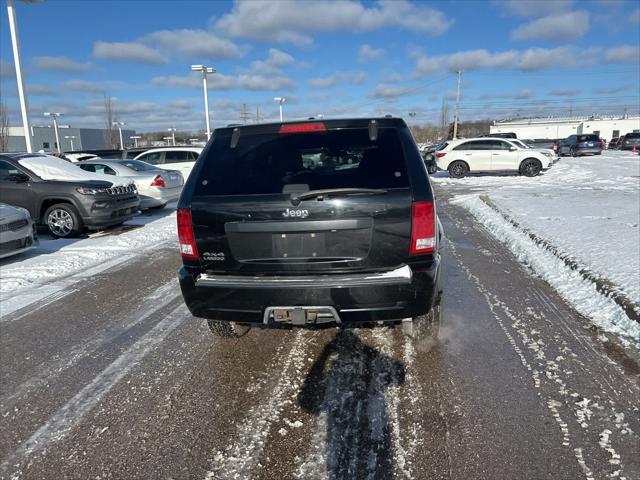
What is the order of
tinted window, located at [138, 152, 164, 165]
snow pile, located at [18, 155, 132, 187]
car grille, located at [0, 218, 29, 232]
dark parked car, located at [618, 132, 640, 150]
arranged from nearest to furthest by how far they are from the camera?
car grille, located at [0, 218, 29, 232], snow pile, located at [18, 155, 132, 187], tinted window, located at [138, 152, 164, 165], dark parked car, located at [618, 132, 640, 150]

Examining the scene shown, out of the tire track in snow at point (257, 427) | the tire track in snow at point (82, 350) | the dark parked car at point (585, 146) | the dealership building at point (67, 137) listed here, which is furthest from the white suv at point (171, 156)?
the dealership building at point (67, 137)

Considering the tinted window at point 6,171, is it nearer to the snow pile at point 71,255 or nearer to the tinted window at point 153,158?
the snow pile at point 71,255

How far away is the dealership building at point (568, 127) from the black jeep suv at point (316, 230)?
79.0 meters

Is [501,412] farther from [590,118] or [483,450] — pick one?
[590,118]


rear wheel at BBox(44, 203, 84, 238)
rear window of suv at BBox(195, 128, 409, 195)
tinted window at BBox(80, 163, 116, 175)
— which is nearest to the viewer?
rear window of suv at BBox(195, 128, 409, 195)

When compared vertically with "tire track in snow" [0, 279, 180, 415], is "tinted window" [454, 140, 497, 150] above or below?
above

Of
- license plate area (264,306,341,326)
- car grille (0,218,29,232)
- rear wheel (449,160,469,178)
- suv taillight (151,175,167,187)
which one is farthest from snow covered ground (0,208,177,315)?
rear wheel (449,160,469,178)

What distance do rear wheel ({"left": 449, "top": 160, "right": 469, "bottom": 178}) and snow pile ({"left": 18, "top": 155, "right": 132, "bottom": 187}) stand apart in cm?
1553

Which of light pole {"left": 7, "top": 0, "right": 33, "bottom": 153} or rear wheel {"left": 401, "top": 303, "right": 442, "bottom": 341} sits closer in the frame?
rear wheel {"left": 401, "top": 303, "right": 442, "bottom": 341}

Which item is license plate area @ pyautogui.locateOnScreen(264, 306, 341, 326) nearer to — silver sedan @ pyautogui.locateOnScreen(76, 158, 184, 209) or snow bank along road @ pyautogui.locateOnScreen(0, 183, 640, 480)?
snow bank along road @ pyautogui.locateOnScreen(0, 183, 640, 480)

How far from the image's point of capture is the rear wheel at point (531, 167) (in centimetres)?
1986

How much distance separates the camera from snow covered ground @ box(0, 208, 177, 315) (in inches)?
220

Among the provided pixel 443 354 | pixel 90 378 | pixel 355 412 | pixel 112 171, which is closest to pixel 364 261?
pixel 355 412

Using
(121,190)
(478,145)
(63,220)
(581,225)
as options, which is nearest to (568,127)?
(478,145)
